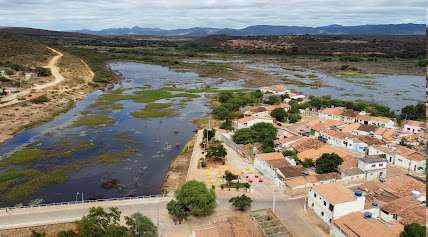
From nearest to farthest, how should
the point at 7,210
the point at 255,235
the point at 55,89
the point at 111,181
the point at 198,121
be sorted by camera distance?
the point at 255,235
the point at 7,210
the point at 111,181
the point at 198,121
the point at 55,89

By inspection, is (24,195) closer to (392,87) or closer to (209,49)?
(392,87)

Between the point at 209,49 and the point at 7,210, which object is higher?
the point at 209,49

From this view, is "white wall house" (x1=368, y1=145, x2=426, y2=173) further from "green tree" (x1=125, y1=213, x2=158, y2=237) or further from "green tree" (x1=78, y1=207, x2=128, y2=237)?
"green tree" (x1=78, y1=207, x2=128, y2=237)

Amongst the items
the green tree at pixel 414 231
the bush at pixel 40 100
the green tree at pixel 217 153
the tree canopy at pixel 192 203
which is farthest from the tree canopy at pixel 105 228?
the bush at pixel 40 100

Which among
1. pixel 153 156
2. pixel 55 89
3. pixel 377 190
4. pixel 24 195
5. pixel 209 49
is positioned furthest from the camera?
pixel 209 49

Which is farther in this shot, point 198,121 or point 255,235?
point 198,121

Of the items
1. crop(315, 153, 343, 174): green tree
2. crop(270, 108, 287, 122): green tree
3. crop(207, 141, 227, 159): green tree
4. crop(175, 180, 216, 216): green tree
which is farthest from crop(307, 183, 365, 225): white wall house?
crop(270, 108, 287, 122): green tree

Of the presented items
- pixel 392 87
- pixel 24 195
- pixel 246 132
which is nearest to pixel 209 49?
pixel 392 87

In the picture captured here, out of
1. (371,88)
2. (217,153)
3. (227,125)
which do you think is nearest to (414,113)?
(227,125)
